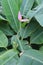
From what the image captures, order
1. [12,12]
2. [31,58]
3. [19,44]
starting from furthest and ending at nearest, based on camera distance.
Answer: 1. [12,12]
2. [19,44]
3. [31,58]

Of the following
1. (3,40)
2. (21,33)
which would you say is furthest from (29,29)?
(3,40)

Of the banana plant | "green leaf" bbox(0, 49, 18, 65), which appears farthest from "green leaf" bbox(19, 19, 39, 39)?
"green leaf" bbox(0, 49, 18, 65)

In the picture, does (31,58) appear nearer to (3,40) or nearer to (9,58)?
(9,58)

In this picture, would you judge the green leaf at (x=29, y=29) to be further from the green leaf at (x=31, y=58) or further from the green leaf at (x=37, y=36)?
the green leaf at (x=31, y=58)

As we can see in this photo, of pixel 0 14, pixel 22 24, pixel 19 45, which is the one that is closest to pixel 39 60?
pixel 19 45

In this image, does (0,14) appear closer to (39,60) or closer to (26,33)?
(26,33)

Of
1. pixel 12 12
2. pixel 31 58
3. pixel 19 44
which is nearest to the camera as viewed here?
pixel 31 58

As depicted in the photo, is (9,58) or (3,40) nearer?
(9,58)
